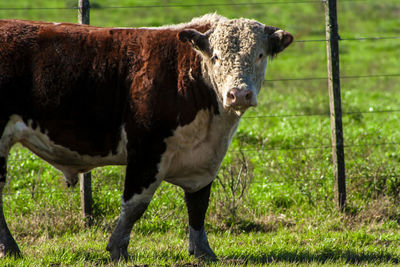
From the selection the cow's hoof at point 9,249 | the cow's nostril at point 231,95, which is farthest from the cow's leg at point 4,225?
the cow's nostril at point 231,95

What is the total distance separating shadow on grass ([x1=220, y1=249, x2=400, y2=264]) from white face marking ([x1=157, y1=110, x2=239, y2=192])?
819mm

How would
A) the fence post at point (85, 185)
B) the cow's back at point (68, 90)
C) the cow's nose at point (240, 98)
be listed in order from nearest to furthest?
1. the cow's nose at point (240, 98)
2. the cow's back at point (68, 90)
3. the fence post at point (85, 185)

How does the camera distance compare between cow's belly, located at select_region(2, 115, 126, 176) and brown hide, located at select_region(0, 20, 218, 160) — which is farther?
cow's belly, located at select_region(2, 115, 126, 176)

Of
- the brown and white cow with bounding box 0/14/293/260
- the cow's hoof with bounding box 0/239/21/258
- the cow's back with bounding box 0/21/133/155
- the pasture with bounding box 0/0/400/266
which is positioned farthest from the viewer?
the pasture with bounding box 0/0/400/266

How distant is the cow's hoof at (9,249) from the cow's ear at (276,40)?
282cm

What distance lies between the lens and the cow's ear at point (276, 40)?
210 inches

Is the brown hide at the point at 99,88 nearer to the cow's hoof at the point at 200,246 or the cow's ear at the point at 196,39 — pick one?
the cow's ear at the point at 196,39

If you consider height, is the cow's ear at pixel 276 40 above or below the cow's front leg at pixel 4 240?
above

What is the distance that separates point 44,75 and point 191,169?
4.92 feet

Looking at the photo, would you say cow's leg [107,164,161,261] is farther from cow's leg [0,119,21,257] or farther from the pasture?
cow's leg [0,119,21,257]

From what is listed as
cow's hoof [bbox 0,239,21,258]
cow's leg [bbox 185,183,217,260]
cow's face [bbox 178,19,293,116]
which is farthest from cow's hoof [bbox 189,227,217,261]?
cow's hoof [bbox 0,239,21,258]

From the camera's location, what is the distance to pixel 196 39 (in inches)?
207

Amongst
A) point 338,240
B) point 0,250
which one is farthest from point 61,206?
point 338,240

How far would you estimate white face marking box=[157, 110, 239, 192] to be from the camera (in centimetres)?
541
